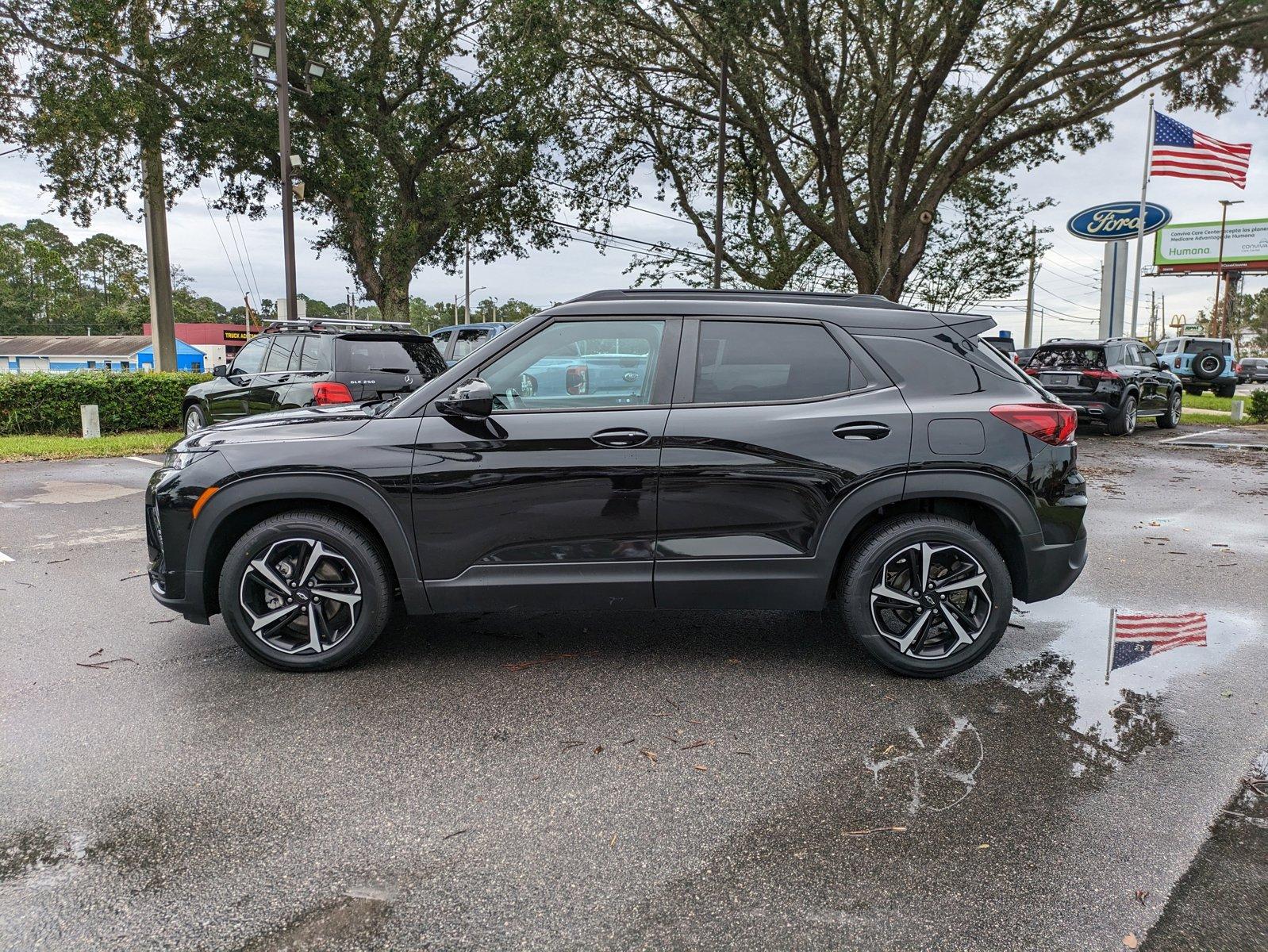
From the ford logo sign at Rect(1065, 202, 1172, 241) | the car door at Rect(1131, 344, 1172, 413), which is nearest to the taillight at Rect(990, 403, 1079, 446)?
the car door at Rect(1131, 344, 1172, 413)

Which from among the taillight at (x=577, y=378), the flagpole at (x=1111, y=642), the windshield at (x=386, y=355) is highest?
the windshield at (x=386, y=355)

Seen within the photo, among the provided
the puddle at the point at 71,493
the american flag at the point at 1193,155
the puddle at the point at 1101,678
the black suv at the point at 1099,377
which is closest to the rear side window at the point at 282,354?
the puddle at the point at 71,493

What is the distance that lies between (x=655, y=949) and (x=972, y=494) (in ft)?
8.67

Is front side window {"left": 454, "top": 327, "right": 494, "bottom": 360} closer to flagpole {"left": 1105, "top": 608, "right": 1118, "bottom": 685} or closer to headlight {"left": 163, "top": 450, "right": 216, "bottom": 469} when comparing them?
headlight {"left": 163, "top": 450, "right": 216, "bottom": 469}

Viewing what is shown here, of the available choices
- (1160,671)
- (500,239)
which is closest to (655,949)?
(1160,671)

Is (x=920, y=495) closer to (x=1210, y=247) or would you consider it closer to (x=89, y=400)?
(x=89, y=400)

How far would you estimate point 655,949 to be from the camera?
2314 mm

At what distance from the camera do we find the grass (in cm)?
1223

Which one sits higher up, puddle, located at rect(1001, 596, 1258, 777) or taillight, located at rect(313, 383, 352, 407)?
taillight, located at rect(313, 383, 352, 407)

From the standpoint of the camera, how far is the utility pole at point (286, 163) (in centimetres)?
1698

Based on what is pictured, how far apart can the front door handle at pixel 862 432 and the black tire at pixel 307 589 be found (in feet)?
7.41

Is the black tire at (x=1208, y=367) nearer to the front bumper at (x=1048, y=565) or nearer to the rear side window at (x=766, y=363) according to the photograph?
the front bumper at (x=1048, y=565)

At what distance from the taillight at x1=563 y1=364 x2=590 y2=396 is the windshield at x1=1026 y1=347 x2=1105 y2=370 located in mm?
14435

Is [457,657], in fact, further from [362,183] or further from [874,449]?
[362,183]
